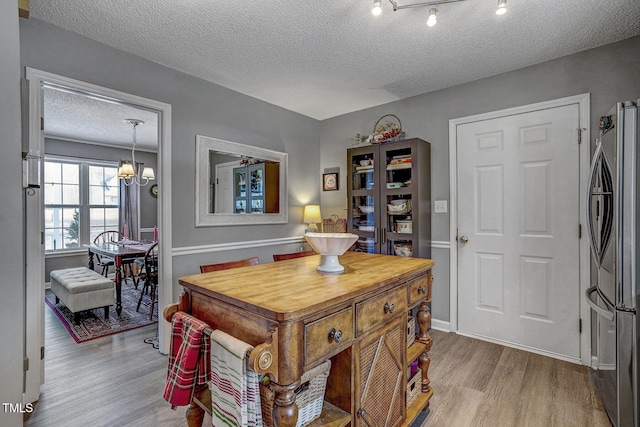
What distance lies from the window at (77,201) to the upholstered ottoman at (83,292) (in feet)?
6.36

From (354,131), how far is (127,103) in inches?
97.3

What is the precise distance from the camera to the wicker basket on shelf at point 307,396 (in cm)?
104

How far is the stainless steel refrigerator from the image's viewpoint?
147cm

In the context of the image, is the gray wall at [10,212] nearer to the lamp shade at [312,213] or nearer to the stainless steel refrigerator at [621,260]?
the stainless steel refrigerator at [621,260]

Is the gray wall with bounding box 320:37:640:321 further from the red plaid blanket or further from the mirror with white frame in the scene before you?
the red plaid blanket

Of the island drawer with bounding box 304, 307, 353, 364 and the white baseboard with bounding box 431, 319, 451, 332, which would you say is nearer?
the island drawer with bounding box 304, 307, 353, 364

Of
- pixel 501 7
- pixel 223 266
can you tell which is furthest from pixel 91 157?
pixel 501 7

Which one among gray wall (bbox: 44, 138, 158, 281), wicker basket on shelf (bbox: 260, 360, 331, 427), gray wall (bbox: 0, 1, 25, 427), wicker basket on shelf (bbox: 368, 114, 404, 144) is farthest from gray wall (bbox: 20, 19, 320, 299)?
gray wall (bbox: 44, 138, 158, 281)

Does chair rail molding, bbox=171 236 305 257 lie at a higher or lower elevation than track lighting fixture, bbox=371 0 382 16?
lower

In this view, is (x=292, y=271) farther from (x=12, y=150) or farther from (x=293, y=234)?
(x=293, y=234)

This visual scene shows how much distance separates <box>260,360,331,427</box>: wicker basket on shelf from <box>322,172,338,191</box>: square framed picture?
9.87 feet

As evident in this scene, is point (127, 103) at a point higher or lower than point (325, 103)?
lower

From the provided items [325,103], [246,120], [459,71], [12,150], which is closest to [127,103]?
[246,120]

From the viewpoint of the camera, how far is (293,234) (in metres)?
3.87
